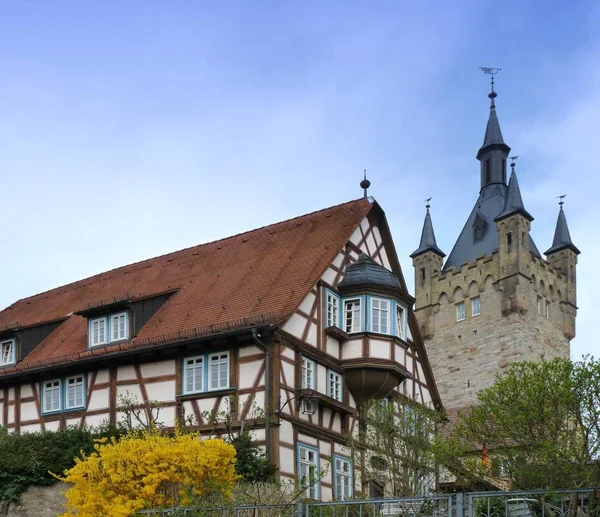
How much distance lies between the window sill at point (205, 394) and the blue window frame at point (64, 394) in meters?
3.56

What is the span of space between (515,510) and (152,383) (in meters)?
13.5

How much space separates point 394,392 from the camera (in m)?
29.6

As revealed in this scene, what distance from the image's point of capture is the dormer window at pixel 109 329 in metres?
29.1

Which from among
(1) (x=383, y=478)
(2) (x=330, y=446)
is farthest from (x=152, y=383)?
(1) (x=383, y=478)

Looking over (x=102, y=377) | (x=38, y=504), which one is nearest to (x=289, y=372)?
(x=102, y=377)

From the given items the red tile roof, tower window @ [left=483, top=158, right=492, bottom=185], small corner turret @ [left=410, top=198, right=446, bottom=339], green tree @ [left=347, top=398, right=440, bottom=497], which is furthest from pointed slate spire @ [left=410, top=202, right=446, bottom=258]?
green tree @ [left=347, top=398, right=440, bottom=497]

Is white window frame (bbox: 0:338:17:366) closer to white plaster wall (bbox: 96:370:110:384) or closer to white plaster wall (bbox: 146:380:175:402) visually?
white plaster wall (bbox: 96:370:110:384)

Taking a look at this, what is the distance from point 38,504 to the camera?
81.7ft

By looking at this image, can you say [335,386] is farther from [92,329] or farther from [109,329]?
[92,329]

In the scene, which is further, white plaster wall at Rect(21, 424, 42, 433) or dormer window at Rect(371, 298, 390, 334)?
white plaster wall at Rect(21, 424, 42, 433)

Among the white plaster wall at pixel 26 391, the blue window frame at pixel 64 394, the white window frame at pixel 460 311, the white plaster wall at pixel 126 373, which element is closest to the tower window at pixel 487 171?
the white window frame at pixel 460 311

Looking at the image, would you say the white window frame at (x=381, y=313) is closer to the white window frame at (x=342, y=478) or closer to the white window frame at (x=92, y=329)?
the white window frame at (x=342, y=478)

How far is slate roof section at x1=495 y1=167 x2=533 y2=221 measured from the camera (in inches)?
2265

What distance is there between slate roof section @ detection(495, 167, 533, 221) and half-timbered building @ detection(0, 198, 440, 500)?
26.7 metres
